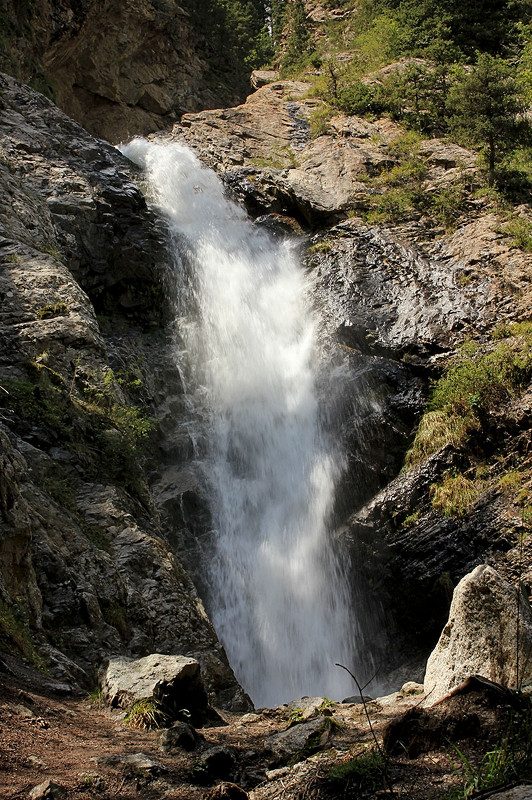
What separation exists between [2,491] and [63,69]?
25.0 m

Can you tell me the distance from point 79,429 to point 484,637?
6.24m

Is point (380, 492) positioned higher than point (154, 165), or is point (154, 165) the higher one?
point (154, 165)

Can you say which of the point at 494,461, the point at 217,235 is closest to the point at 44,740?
the point at 494,461

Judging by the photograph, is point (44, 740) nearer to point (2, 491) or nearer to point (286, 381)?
point (2, 491)

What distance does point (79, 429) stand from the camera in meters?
8.68

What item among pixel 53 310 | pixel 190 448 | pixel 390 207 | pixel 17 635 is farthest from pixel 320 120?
pixel 17 635

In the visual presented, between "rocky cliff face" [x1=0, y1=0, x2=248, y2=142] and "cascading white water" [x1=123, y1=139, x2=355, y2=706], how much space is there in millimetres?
6711

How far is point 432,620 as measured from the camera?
10.5m

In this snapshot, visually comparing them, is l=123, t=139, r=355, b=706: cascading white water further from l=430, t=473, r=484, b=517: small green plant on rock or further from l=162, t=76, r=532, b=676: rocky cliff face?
l=430, t=473, r=484, b=517: small green plant on rock

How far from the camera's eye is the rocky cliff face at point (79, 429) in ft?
19.5

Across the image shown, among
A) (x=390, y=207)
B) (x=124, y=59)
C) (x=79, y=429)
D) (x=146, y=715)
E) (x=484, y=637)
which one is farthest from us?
(x=124, y=59)

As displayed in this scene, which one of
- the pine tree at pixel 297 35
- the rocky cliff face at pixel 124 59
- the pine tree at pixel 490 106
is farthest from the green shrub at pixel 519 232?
the pine tree at pixel 297 35

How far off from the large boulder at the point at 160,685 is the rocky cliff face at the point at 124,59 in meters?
20.3

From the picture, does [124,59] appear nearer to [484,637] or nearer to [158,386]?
[158,386]
